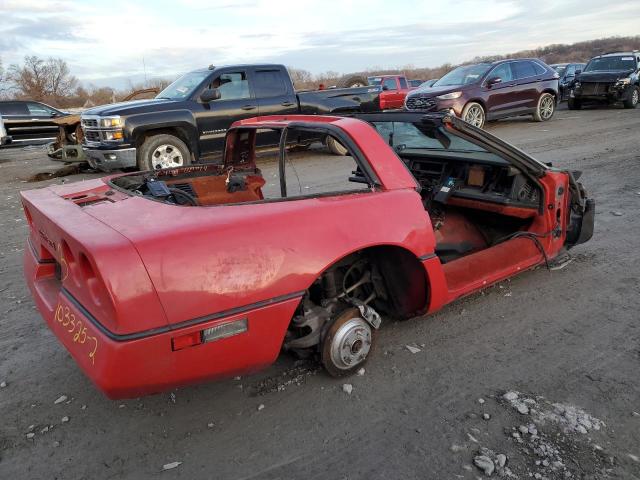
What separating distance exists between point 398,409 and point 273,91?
27.5ft

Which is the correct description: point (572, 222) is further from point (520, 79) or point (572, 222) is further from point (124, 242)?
point (520, 79)

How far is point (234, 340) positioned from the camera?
2244mm

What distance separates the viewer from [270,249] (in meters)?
2.29

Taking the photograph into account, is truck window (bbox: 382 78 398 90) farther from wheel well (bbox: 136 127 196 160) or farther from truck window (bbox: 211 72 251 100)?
wheel well (bbox: 136 127 196 160)

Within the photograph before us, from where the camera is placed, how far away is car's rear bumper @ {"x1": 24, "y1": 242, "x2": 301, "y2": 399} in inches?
79.7

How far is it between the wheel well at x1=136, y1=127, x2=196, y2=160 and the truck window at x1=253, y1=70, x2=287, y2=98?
1.73 m

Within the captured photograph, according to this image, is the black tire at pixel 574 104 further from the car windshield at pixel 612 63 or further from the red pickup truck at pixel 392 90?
the red pickup truck at pixel 392 90

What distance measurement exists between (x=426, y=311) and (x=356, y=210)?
88 cm

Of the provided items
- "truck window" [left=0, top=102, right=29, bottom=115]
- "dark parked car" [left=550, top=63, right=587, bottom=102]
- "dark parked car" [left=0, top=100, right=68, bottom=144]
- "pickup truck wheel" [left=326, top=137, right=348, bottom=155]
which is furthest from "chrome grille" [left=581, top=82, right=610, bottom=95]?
"truck window" [left=0, top=102, right=29, bottom=115]

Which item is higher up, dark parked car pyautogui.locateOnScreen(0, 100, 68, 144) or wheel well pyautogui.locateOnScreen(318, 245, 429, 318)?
dark parked car pyautogui.locateOnScreen(0, 100, 68, 144)

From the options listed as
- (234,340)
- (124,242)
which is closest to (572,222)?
(234,340)

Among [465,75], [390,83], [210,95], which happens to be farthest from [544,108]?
[210,95]

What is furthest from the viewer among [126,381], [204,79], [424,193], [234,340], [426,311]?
[204,79]

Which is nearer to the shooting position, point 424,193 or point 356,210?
point 356,210
